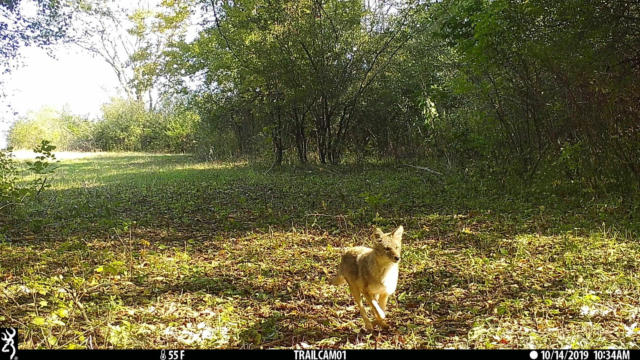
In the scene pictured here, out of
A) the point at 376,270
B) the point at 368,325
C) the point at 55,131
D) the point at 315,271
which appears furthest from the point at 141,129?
the point at 376,270

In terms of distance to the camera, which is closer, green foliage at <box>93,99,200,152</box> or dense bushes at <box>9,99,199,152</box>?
green foliage at <box>93,99,200,152</box>

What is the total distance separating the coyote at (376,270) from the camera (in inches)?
108

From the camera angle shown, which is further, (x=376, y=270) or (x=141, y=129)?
(x=141, y=129)

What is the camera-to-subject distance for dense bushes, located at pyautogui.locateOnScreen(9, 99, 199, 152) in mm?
27516

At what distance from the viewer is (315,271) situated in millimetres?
4398

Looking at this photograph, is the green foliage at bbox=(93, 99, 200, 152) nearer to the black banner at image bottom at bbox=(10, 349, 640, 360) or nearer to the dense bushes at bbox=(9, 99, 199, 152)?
the dense bushes at bbox=(9, 99, 199, 152)

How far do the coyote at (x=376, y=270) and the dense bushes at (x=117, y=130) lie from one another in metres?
24.8

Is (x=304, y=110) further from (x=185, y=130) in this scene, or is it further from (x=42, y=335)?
(x=185, y=130)

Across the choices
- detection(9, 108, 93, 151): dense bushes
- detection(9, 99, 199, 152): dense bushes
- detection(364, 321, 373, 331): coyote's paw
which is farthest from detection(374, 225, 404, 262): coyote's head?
detection(9, 108, 93, 151): dense bushes

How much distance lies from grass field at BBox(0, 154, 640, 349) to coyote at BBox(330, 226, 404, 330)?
0.79 ft

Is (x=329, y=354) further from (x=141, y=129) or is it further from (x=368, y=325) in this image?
(x=141, y=129)

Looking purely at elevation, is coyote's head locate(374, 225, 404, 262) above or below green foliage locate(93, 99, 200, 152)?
below

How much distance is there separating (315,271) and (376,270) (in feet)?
5.57

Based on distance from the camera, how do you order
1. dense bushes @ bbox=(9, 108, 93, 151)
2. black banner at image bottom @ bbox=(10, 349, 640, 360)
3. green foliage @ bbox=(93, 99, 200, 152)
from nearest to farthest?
1. black banner at image bottom @ bbox=(10, 349, 640, 360)
2. green foliage @ bbox=(93, 99, 200, 152)
3. dense bushes @ bbox=(9, 108, 93, 151)
